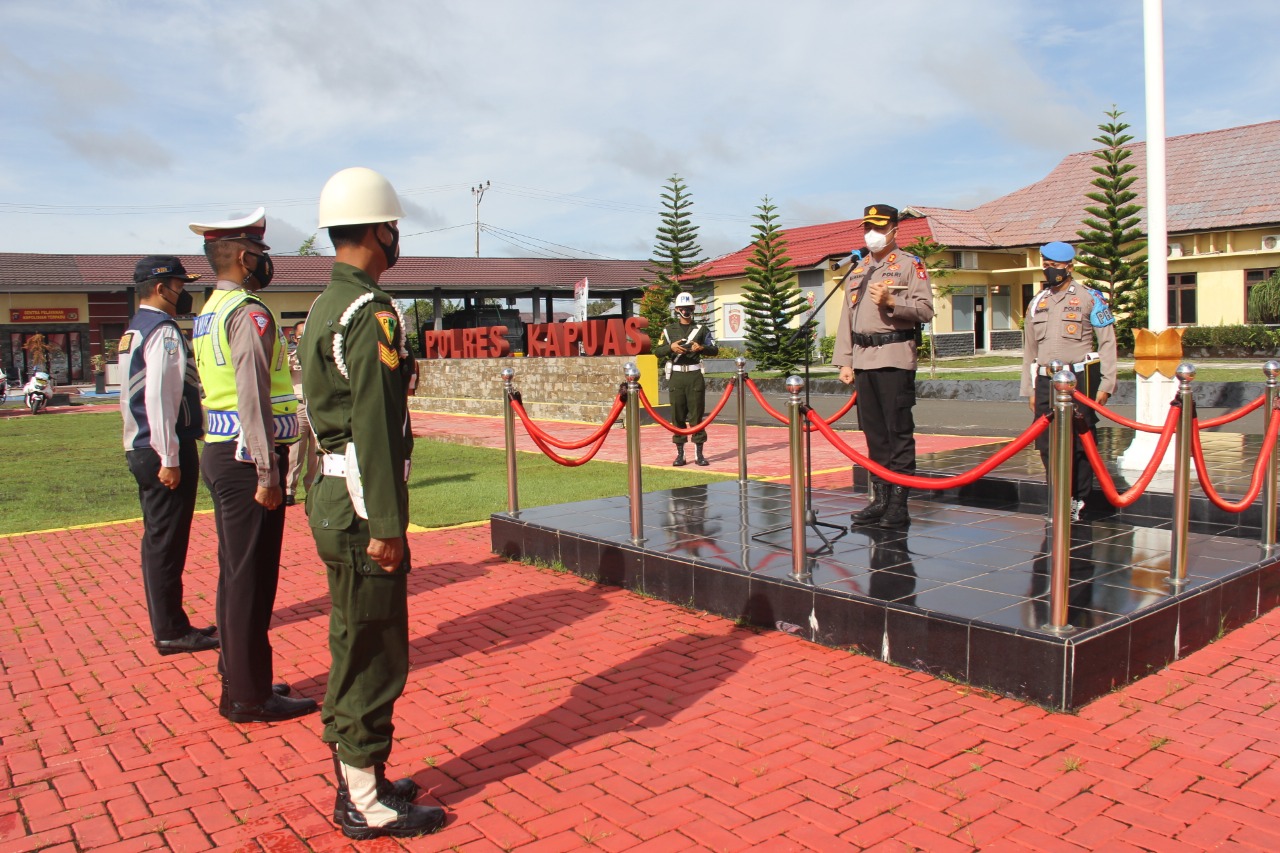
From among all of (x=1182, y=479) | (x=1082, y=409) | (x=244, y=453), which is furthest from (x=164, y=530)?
(x=1082, y=409)

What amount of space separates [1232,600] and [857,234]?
1435 inches

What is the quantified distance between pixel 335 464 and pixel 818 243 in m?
40.0

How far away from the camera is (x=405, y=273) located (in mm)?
39094

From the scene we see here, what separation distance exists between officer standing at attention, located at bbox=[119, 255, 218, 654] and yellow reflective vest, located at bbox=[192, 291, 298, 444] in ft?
1.78

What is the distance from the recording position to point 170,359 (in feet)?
15.5

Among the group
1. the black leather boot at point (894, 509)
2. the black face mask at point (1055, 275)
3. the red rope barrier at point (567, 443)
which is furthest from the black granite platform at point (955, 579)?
the black face mask at point (1055, 275)

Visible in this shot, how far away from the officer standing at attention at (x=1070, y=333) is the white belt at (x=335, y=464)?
4.94 metres

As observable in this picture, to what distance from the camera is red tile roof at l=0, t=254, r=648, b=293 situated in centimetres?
3647

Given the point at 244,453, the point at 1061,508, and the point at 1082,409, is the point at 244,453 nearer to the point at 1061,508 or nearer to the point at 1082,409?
the point at 1061,508

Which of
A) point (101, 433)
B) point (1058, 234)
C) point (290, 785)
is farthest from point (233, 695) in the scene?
point (1058, 234)

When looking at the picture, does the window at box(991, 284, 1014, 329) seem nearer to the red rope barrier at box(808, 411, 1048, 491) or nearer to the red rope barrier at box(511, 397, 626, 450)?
the red rope barrier at box(511, 397, 626, 450)

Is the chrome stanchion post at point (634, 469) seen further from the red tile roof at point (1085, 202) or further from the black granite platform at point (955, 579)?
the red tile roof at point (1085, 202)

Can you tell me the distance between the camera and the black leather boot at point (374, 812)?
10.0 ft

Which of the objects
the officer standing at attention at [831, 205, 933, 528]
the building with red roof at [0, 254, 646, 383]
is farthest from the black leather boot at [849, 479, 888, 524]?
the building with red roof at [0, 254, 646, 383]
